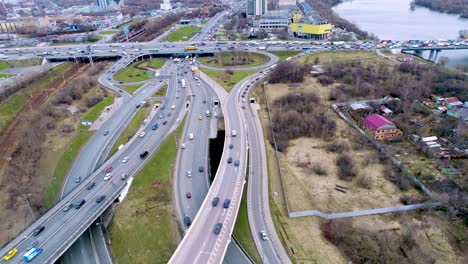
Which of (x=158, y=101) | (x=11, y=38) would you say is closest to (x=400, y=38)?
(x=158, y=101)

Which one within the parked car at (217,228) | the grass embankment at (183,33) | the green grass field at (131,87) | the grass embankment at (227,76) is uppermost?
the grass embankment at (183,33)

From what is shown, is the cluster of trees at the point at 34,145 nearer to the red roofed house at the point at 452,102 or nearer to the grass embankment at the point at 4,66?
the grass embankment at the point at 4,66

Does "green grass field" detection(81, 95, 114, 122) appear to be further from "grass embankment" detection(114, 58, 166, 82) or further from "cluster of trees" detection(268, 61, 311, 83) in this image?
"cluster of trees" detection(268, 61, 311, 83)

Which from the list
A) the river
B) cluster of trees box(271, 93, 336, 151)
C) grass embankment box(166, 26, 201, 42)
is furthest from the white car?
the river

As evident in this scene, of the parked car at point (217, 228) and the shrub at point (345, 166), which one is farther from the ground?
the parked car at point (217, 228)

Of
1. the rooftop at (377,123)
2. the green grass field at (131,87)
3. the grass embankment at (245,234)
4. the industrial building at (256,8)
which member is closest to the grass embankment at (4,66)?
the green grass field at (131,87)

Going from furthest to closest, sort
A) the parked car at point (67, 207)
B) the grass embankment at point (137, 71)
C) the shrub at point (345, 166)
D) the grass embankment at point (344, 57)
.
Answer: the grass embankment at point (344, 57) < the grass embankment at point (137, 71) < the shrub at point (345, 166) < the parked car at point (67, 207)

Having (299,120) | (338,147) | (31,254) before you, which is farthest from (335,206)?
(31,254)
